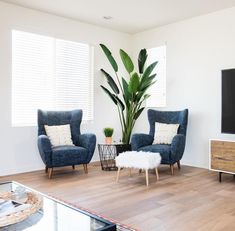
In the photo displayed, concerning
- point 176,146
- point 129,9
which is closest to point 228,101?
point 176,146

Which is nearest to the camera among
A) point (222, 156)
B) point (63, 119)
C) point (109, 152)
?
point (222, 156)

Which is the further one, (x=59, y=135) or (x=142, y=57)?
(x=142, y=57)

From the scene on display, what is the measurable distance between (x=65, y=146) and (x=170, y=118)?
6.05ft

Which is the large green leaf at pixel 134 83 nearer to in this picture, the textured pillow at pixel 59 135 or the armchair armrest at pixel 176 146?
the armchair armrest at pixel 176 146

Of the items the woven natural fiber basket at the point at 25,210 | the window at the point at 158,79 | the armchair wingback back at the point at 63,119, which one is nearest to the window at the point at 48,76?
the armchair wingback back at the point at 63,119

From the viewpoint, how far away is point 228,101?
4066 mm

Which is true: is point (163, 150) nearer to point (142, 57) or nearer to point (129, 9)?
point (142, 57)

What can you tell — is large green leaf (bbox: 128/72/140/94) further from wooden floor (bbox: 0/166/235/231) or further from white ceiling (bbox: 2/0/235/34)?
wooden floor (bbox: 0/166/235/231)

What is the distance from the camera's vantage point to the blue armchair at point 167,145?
4199 millimetres

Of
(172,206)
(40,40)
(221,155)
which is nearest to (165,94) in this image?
(221,155)

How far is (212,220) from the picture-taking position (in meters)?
2.55

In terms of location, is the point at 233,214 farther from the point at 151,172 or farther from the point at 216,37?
Answer: the point at 216,37

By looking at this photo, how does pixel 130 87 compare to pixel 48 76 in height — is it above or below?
below

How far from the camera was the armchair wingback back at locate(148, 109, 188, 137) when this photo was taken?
466 cm
